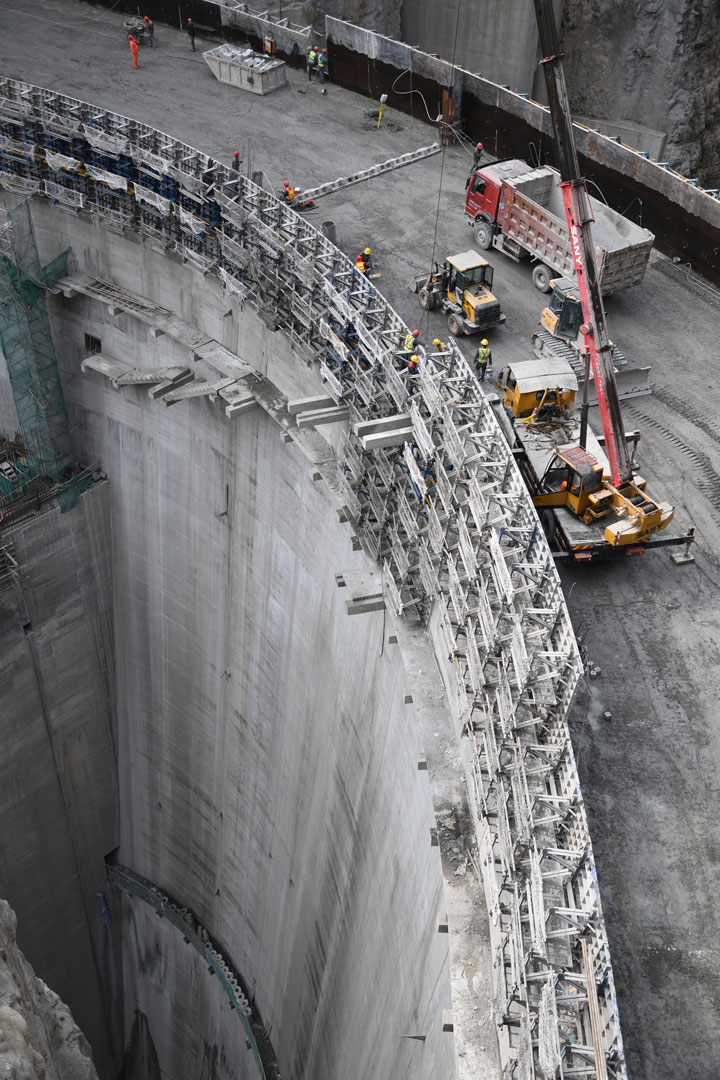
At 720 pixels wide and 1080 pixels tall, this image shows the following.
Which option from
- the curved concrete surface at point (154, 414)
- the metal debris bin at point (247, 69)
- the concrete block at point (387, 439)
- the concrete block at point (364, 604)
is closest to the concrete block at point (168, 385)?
the curved concrete surface at point (154, 414)

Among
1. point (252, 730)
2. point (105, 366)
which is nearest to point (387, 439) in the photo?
point (105, 366)

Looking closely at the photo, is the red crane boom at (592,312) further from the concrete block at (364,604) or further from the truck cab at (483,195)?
the truck cab at (483,195)

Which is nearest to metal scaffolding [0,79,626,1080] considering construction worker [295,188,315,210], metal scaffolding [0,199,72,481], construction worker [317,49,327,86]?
metal scaffolding [0,199,72,481]

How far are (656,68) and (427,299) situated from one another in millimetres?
31338

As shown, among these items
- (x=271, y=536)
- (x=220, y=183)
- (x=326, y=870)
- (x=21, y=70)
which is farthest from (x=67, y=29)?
(x=326, y=870)

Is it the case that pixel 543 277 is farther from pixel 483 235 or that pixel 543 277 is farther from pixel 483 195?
pixel 483 195

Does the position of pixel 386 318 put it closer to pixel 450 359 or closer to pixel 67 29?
pixel 450 359

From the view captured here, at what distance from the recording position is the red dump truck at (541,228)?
38594mm

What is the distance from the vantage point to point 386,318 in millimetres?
32156

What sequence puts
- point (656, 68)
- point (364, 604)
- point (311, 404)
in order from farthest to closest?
point (656, 68) → point (311, 404) → point (364, 604)

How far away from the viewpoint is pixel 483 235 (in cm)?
4212

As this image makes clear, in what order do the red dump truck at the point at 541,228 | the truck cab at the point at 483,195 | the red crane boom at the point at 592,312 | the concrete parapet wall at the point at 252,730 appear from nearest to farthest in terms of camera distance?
the concrete parapet wall at the point at 252,730 → the red crane boom at the point at 592,312 → the red dump truck at the point at 541,228 → the truck cab at the point at 483,195

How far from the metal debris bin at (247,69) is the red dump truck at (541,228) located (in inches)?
597

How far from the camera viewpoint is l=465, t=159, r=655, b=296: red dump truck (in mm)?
38594
